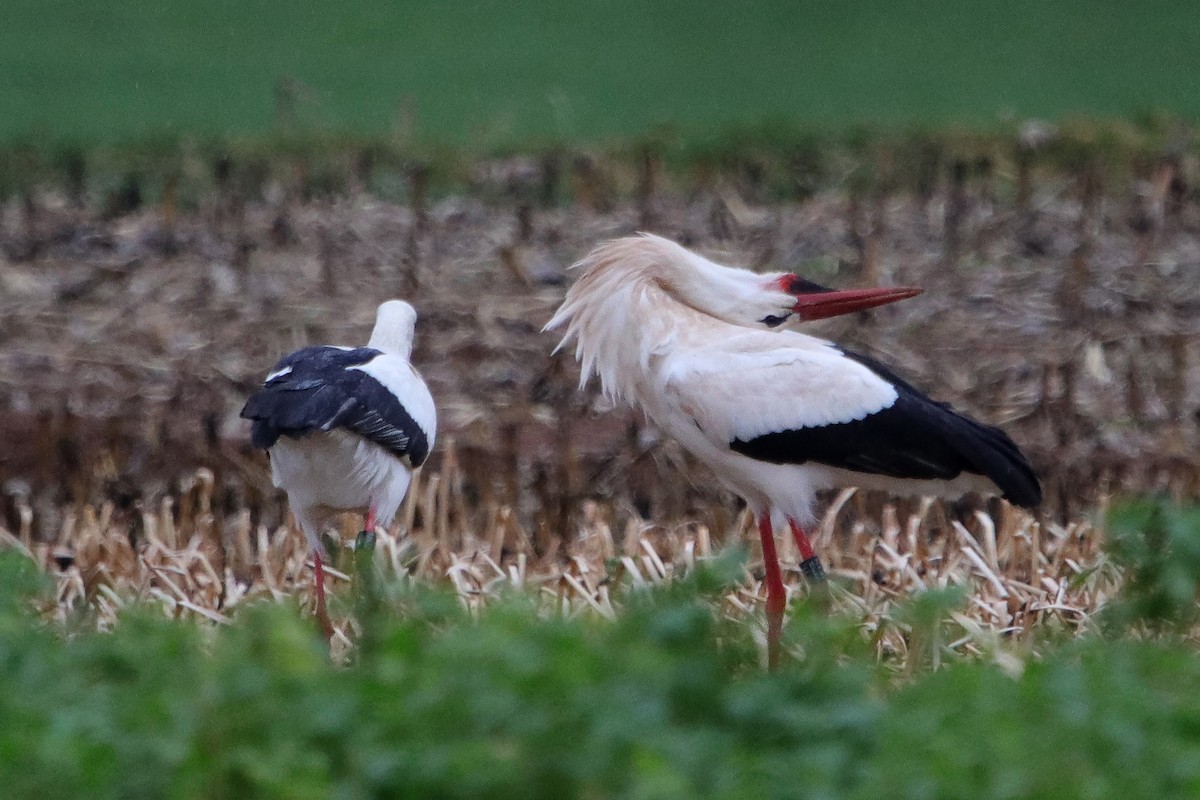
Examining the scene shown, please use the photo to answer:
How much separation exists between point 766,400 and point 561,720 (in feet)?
7.47

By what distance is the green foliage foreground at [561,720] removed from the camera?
252 cm

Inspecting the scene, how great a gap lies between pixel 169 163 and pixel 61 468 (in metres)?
3.72

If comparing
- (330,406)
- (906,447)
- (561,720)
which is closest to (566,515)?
(330,406)

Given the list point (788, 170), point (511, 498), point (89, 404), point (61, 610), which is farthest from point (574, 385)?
point (788, 170)

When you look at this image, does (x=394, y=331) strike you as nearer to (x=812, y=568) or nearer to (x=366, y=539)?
(x=366, y=539)

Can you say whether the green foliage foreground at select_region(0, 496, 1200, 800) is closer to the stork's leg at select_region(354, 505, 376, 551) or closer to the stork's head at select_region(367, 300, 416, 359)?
the stork's leg at select_region(354, 505, 376, 551)

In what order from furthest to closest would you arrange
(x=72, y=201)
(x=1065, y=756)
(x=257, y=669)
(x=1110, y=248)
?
1. (x=72, y=201)
2. (x=1110, y=248)
3. (x=257, y=669)
4. (x=1065, y=756)

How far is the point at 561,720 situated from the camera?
8.82 ft

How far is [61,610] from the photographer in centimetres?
480

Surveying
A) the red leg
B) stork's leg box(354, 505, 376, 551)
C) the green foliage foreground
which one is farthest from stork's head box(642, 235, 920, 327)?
the green foliage foreground

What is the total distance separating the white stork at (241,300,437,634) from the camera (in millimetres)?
4973

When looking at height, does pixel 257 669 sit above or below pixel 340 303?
above

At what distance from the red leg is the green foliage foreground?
6.03 ft

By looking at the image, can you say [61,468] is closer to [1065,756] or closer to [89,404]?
[89,404]
